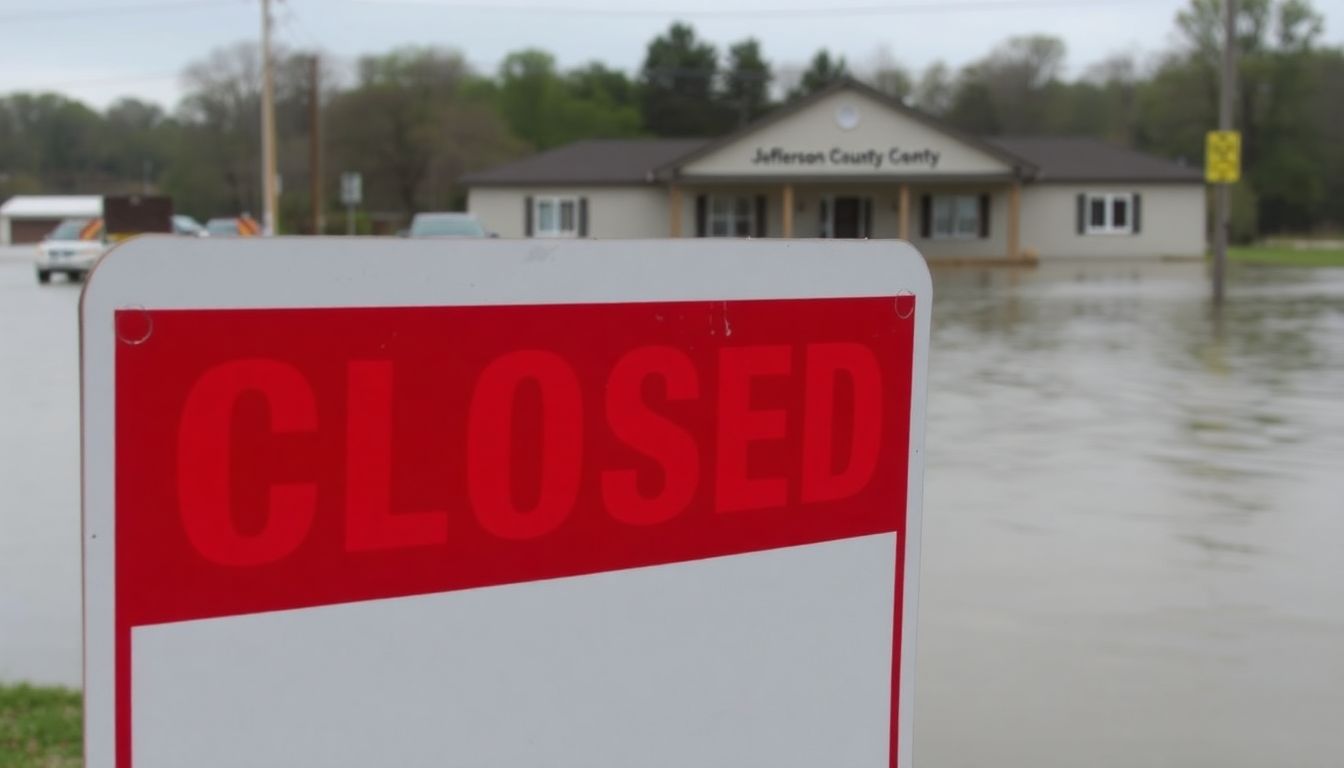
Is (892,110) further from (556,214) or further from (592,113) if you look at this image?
(592,113)

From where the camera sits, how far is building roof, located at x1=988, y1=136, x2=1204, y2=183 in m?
49.0

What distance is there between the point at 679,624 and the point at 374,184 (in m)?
77.6

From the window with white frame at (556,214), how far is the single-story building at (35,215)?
64.5m

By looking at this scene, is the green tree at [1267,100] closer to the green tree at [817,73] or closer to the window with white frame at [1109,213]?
the green tree at [817,73]

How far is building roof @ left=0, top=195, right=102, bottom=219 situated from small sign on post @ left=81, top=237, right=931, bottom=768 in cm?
11012

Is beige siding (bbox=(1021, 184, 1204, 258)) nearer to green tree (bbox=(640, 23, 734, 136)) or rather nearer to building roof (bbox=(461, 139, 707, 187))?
building roof (bbox=(461, 139, 707, 187))

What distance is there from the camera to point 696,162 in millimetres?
48094

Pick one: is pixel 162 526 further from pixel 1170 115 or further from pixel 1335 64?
pixel 1335 64

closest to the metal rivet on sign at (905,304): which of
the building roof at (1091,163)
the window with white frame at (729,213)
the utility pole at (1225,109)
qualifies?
the utility pole at (1225,109)

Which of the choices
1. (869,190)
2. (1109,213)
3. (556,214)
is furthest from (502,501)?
(1109,213)

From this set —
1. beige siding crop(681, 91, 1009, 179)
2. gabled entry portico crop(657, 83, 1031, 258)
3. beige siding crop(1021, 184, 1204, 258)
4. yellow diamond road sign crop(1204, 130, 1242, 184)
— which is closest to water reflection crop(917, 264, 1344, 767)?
yellow diamond road sign crop(1204, 130, 1242, 184)

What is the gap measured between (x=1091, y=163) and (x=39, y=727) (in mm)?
50083

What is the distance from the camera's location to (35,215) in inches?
4193

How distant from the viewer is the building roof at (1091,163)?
4903cm
